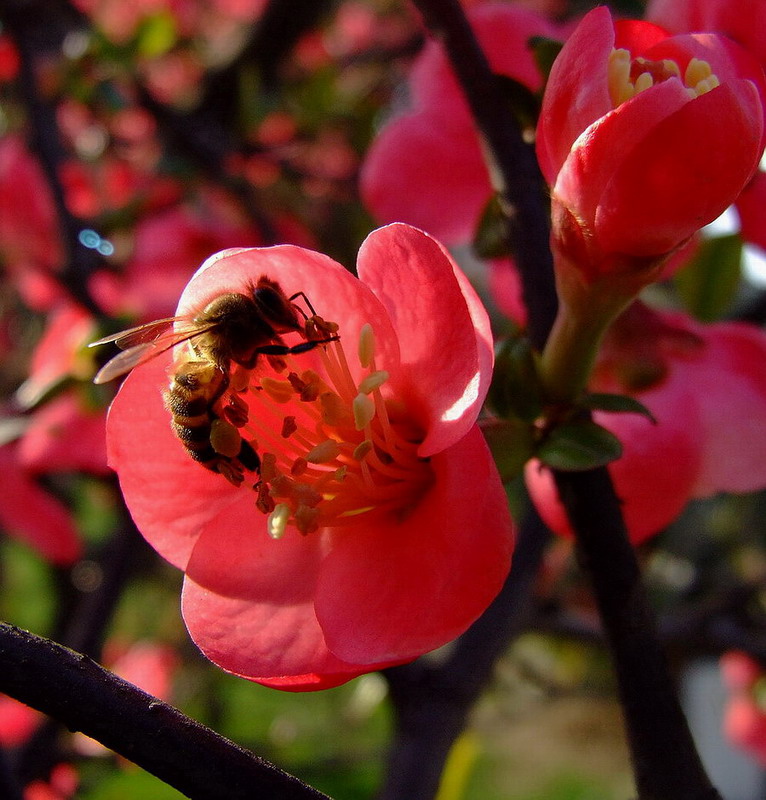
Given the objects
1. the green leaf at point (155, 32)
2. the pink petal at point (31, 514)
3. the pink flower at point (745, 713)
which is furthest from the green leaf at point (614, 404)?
the pink flower at point (745, 713)

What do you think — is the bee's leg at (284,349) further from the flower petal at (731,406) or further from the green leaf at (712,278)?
the green leaf at (712,278)

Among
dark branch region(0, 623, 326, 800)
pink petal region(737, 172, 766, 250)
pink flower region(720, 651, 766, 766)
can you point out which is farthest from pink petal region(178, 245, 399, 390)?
pink flower region(720, 651, 766, 766)

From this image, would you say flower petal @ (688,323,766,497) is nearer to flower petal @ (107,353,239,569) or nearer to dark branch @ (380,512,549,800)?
dark branch @ (380,512,549,800)

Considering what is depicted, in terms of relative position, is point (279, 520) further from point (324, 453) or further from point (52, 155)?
point (52, 155)

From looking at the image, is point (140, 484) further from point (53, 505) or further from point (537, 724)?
point (537, 724)

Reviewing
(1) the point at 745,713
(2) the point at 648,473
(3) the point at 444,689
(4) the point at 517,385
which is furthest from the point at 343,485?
(1) the point at 745,713

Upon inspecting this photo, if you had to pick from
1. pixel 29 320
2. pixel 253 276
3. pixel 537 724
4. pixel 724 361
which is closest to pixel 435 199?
pixel 724 361
